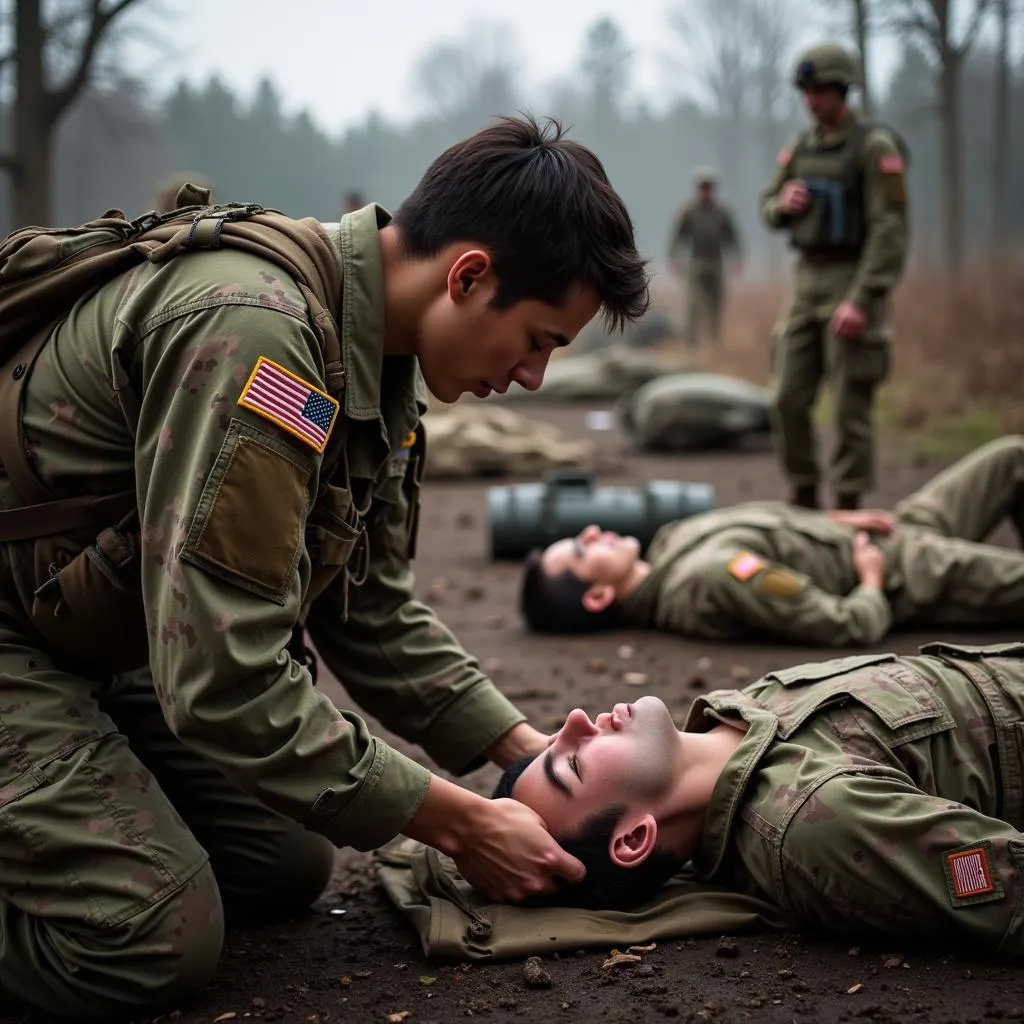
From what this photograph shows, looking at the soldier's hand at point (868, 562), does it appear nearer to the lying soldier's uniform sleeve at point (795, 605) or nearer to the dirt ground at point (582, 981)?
the lying soldier's uniform sleeve at point (795, 605)

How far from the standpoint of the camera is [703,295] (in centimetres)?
1792

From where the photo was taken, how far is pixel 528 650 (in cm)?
528

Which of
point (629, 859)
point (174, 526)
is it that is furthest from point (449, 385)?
point (629, 859)

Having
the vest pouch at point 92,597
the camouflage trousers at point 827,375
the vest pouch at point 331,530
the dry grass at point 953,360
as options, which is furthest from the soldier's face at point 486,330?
the dry grass at point 953,360

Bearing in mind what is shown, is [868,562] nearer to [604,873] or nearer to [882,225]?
[882,225]

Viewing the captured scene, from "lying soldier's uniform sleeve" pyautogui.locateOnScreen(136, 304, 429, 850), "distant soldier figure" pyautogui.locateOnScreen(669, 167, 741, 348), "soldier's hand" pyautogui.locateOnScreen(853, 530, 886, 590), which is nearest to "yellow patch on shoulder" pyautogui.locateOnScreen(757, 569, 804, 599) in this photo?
"soldier's hand" pyautogui.locateOnScreen(853, 530, 886, 590)

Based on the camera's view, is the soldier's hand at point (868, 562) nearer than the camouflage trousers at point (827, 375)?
Yes

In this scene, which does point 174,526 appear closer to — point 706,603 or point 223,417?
point 223,417

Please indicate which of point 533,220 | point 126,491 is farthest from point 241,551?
point 533,220

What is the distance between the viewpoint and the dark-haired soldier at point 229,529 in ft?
7.32

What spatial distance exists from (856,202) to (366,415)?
16.5 ft

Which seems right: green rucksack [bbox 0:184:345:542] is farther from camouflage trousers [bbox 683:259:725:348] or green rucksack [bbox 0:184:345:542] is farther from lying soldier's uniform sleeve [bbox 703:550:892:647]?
camouflage trousers [bbox 683:259:725:348]

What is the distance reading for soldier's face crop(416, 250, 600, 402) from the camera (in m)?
2.46

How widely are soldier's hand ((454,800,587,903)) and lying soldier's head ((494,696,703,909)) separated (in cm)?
4
